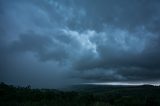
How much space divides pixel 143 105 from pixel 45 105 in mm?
14797

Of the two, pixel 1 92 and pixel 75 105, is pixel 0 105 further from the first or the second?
pixel 1 92

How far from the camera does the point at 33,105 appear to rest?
24797 millimetres

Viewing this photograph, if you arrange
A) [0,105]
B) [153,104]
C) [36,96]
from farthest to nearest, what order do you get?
1. [36,96]
2. [153,104]
3. [0,105]

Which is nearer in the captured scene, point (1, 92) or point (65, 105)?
point (65, 105)

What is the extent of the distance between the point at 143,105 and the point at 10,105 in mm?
17836

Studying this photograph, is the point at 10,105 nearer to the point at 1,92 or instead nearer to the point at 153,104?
the point at 1,92

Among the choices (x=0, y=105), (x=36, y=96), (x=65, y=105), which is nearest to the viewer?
(x=0, y=105)

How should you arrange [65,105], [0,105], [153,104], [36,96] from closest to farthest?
[0,105] < [65,105] < [153,104] < [36,96]

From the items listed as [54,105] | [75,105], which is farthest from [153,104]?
[54,105]

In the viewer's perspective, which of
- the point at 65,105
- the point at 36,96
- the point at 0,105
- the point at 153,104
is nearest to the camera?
the point at 0,105

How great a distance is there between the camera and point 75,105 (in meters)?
26.6

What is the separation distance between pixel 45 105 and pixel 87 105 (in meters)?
4.72

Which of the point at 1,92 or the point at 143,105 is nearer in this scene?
the point at 143,105

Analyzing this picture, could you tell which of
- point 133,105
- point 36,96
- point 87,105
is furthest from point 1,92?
point 133,105
